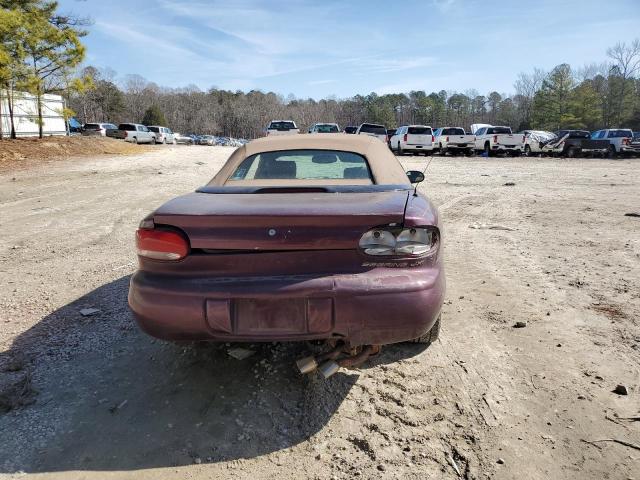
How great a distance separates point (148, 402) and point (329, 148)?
233 cm

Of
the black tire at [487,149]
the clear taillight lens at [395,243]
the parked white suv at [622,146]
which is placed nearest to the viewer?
the clear taillight lens at [395,243]

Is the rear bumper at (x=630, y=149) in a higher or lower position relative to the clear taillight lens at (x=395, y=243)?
higher

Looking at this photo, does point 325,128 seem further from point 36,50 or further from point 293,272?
point 293,272

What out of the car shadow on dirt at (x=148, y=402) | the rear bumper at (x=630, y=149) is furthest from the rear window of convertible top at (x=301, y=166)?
the rear bumper at (x=630, y=149)

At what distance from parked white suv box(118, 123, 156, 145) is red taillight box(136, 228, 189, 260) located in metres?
39.7

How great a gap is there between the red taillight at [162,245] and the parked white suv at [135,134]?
39.7m

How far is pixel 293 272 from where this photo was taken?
7.44 feet

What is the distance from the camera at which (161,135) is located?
4338 centimetres

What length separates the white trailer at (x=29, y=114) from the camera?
73.6ft

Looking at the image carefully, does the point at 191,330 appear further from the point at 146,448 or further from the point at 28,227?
the point at 28,227

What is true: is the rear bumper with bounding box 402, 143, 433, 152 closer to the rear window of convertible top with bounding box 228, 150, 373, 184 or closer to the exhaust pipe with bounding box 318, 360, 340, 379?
the rear window of convertible top with bounding box 228, 150, 373, 184

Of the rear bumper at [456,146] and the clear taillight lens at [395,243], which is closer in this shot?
the clear taillight lens at [395,243]

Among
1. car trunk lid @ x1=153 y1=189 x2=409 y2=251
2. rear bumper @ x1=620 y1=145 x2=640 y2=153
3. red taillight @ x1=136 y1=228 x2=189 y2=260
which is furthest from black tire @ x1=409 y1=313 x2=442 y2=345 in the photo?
rear bumper @ x1=620 y1=145 x2=640 y2=153

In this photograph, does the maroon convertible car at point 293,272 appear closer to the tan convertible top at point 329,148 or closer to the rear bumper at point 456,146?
the tan convertible top at point 329,148
